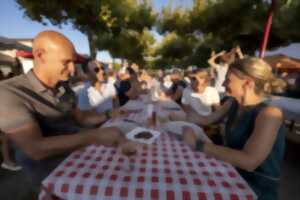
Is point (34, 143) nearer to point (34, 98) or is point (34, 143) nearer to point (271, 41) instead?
point (34, 98)

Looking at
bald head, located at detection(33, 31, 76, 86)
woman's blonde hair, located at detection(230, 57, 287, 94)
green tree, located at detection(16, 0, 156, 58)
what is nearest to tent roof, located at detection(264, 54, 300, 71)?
green tree, located at detection(16, 0, 156, 58)

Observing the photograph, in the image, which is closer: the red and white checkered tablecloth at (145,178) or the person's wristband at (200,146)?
the red and white checkered tablecloth at (145,178)

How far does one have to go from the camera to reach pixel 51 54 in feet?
4.10

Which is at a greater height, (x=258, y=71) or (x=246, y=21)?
(x=246, y=21)

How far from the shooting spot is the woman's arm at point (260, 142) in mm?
961

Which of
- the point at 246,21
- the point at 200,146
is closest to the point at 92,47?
the point at 246,21

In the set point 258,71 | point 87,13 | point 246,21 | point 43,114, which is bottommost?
point 43,114

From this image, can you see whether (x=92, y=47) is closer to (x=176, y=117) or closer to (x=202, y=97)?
(x=202, y=97)

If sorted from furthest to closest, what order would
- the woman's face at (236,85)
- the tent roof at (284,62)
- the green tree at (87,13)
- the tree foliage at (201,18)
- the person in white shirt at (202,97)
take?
the tent roof at (284,62) → the tree foliage at (201,18) → the green tree at (87,13) → the person in white shirt at (202,97) → the woman's face at (236,85)

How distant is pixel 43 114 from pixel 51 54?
1.41 ft

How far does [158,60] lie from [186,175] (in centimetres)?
4211

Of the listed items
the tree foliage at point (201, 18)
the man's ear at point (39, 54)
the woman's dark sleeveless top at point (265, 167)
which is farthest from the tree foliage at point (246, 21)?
the man's ear at point (39, 54)

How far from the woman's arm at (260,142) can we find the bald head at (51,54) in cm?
132

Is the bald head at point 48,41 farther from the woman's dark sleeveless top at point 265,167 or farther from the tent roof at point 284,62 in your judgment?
the tent roof at point 284,62
